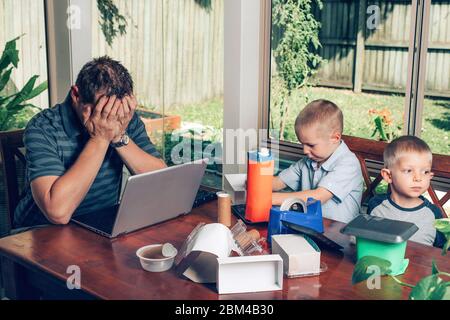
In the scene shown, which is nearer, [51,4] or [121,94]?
[121,94]

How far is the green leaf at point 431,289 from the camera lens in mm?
1034

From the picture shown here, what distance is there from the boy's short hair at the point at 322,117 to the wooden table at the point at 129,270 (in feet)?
1.50

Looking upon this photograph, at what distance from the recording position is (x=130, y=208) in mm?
1648

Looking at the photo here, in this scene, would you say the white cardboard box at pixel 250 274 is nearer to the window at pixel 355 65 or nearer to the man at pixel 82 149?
the man at pixel 82 149

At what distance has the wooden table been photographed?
1328 mm

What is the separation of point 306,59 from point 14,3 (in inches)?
73.8

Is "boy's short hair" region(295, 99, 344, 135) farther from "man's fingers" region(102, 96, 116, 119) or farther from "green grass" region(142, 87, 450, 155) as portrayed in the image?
"man's fingers" region(102, 96, 116, 119)

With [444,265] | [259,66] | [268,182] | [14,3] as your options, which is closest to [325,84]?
[259,66]

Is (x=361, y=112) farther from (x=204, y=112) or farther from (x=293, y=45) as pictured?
(x=204, y=112)

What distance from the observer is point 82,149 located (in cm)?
200

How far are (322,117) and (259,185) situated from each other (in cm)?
52

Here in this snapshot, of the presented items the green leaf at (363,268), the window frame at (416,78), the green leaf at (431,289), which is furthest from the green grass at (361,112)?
the green leaf at (431,289)

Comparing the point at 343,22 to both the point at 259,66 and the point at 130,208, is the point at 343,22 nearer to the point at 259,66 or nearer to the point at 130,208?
the point at 259,66

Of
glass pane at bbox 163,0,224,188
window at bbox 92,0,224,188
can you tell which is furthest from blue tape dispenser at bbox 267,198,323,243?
window at bbox 92,0,224,188
